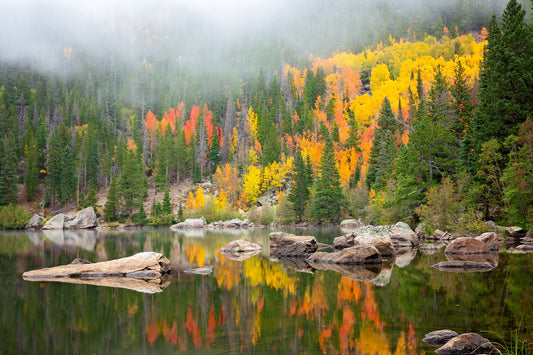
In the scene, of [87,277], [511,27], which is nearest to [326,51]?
[511,27]

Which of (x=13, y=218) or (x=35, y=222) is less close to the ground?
(x=13, y=218)

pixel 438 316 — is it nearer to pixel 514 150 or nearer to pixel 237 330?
pixel 237 330

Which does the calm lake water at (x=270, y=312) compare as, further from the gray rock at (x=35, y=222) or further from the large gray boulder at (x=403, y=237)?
the gray rock at (x=35, y=222)

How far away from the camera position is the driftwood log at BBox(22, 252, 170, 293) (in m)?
18.7

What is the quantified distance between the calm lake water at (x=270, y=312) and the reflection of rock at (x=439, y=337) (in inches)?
9.1

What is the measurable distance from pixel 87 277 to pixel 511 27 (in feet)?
125

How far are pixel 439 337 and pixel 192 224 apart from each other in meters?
73.1

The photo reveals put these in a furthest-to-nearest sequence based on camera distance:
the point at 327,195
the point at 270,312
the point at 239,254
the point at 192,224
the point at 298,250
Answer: the point at 192,224 → the point at 327,195 → the point at 239,254 → the point at 298,250 → the point at 270,312

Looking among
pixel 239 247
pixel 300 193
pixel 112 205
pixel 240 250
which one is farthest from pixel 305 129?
pixel 240 250

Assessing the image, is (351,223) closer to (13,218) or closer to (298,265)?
(298,265)

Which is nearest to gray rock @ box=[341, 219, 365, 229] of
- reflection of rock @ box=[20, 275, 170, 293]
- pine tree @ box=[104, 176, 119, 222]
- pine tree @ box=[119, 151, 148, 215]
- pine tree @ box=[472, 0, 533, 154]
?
pine tree @ box=[472, 0, 533, 154]

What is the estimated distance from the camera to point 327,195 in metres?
73.0

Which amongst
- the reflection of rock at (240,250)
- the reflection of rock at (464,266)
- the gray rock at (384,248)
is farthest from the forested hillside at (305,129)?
the reflection of rock at (240,250)

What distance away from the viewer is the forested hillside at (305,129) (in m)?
35.2
